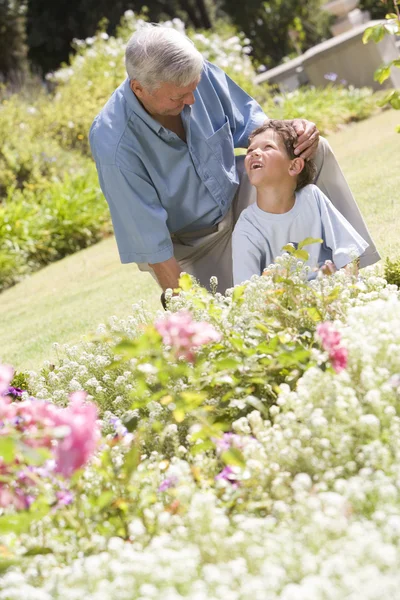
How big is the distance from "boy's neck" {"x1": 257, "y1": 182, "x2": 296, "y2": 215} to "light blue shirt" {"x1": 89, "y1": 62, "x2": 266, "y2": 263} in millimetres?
506

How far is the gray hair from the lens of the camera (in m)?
3.74

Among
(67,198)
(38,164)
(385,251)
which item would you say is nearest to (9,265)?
(67,198)

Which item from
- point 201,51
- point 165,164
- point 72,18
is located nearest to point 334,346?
point 165,164

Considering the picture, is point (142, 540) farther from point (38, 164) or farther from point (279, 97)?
point (279, 97)

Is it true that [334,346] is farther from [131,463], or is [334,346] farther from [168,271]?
[168,271]

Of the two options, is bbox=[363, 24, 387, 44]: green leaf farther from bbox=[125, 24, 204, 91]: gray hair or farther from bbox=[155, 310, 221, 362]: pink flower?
bbox=[155, 310, 221, 362]: pink flower

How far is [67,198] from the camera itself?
422 inches

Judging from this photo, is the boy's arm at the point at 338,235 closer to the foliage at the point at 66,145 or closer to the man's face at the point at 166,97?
the man's face at the point at 166,97

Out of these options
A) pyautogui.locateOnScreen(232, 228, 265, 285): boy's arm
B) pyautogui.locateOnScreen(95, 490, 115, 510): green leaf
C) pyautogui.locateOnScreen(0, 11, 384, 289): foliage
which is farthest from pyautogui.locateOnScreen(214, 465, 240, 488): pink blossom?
pyautogui.locateOnScreen(0, 11, 384, 289): foliage

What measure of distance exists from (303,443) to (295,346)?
1.33ft

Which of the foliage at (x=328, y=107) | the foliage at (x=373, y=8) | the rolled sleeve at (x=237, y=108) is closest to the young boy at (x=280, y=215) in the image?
the rolled sleeve at (x=237, y=108)

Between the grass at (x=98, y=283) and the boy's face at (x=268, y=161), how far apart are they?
4.05 ft

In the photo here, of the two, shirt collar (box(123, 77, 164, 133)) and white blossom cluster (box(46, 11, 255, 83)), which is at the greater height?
shirt collar (box(123, 77, 164, 133))

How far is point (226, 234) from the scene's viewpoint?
15.1ft
